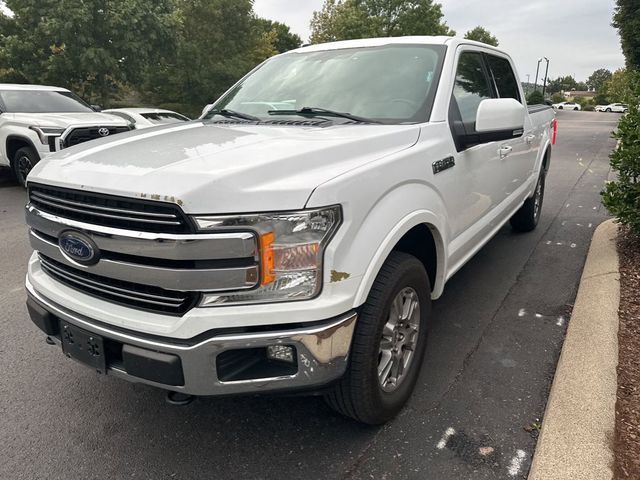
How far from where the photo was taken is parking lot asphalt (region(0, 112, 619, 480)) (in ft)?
7.53

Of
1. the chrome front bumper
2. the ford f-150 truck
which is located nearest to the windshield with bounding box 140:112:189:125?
the ford f-150 truck

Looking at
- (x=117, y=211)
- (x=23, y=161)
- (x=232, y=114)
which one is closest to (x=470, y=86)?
(x=232, y=114)

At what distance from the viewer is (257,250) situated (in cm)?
186

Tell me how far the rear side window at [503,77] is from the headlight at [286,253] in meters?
3.00

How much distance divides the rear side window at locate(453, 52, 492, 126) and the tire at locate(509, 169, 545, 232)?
6.65ft

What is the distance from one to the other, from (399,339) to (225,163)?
3.99 ft

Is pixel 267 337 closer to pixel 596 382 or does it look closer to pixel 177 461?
pixel 177 461

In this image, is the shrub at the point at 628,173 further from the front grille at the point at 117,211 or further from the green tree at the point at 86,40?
the green tree at the point at 86,40

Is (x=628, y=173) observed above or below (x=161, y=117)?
below

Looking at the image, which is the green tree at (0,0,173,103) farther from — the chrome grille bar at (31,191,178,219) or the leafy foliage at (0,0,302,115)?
the chrome grille bar at (31,191,178,219)

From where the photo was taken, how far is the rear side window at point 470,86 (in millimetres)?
3303

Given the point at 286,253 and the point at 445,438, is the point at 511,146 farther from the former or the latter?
the point at 286,253

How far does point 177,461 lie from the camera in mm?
2340

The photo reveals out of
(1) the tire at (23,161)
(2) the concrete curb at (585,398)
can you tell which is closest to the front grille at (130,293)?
(2) the concrete curb at (585,398)
